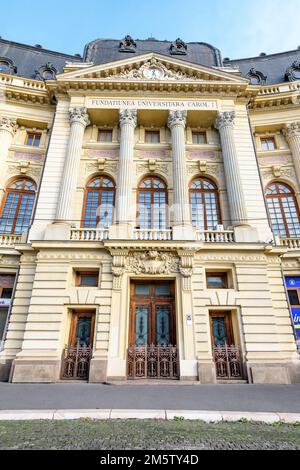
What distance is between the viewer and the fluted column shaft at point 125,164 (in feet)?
45.1

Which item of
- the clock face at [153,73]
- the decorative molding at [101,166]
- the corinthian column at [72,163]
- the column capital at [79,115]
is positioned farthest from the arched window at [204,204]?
the column capital at [79,115]

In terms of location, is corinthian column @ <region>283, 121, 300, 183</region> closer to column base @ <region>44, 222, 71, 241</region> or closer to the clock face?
the clock face

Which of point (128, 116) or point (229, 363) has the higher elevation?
point (128, 116)

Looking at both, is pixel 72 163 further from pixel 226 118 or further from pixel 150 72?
pixel 226 118

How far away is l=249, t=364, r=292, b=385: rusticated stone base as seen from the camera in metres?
10.4

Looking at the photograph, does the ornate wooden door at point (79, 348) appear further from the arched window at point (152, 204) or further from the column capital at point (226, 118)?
the column capital at point (226, 118)

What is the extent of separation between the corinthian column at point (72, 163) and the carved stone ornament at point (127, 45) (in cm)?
863

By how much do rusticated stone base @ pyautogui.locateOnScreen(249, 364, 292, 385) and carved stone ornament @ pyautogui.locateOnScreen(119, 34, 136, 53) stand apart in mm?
23836

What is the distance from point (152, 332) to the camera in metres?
11.9

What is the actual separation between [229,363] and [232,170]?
10.3 m

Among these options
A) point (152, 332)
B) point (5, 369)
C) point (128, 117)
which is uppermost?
point (128, 117)

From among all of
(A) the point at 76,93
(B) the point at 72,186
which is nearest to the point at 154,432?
(B) the point at 72,186

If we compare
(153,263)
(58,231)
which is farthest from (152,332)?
(58,231)

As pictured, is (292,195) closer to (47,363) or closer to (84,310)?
(84,310)
